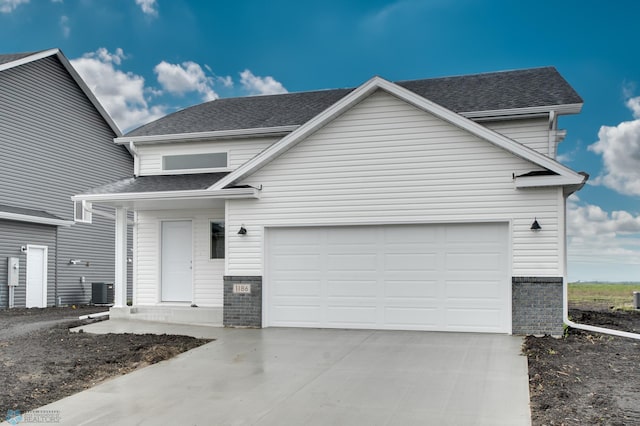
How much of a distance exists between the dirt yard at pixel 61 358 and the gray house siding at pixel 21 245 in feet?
21.7

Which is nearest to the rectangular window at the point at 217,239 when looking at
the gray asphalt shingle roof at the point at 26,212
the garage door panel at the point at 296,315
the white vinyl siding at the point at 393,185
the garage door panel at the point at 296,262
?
the white vinyl siding at the point at 393,185

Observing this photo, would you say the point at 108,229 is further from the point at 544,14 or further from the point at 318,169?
the point at 544,14

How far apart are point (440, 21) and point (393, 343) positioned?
11247 mm

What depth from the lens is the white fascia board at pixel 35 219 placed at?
18.4 m

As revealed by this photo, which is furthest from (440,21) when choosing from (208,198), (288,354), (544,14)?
(288,354)

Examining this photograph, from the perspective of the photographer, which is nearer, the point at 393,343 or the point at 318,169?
the point at 393,343

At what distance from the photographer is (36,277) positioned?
20.3 meters

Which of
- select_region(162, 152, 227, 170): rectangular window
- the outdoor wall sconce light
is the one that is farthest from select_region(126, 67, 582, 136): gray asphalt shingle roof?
the outdoor wall sconce light

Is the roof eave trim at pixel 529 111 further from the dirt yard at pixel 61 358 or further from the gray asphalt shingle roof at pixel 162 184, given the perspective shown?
the dirt yard at pixel 61 358

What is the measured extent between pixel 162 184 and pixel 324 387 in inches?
337

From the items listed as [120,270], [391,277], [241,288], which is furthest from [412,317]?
[120,270]

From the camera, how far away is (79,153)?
22.8 meters

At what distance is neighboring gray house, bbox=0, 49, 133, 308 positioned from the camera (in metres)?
19.4

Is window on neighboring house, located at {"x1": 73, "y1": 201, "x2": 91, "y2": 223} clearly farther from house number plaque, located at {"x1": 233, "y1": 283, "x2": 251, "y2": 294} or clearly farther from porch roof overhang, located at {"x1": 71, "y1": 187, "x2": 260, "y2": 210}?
house number plaque, located at {"x1": 233, "y1": 283, "x2": 251, "y2": 294}
